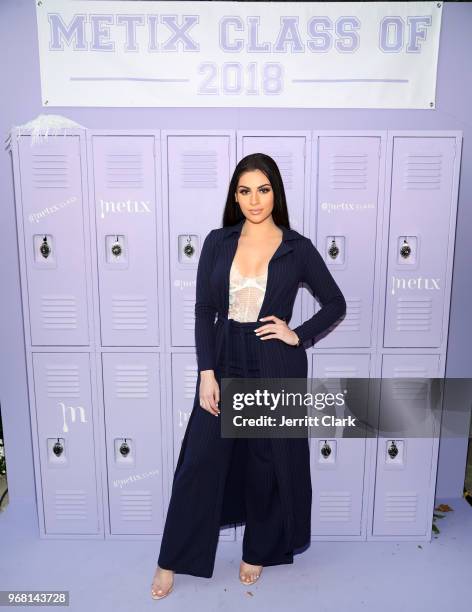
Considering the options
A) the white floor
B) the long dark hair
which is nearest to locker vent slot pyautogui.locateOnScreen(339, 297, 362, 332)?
the long dark hair

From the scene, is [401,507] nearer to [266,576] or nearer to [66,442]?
[266,576]

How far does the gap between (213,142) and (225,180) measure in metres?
0.18

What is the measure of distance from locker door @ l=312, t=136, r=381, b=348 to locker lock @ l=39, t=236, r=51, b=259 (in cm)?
128

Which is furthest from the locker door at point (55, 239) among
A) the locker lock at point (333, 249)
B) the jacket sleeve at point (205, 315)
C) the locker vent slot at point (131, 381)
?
the locker lock at point (333, 249)

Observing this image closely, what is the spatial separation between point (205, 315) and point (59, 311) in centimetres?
78

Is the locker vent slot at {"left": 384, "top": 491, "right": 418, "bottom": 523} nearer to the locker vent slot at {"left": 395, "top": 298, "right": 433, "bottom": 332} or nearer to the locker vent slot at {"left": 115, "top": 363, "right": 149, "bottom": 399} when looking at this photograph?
the locker vent slot at {"left": 395, "top": 298, "right": 433, "bottom": 332}

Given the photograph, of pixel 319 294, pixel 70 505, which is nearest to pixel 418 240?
pixel 319 294

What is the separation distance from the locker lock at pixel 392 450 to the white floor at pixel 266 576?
490 millimetres

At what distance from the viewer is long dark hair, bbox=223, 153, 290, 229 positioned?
1.93 meters

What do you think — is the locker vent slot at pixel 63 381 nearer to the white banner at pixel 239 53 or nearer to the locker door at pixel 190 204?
the locker door at pixel 190 204

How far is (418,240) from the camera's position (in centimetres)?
232

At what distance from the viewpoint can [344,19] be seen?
2410 mm

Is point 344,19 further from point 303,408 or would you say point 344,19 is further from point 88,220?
point 303,408

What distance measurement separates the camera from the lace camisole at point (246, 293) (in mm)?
2002
